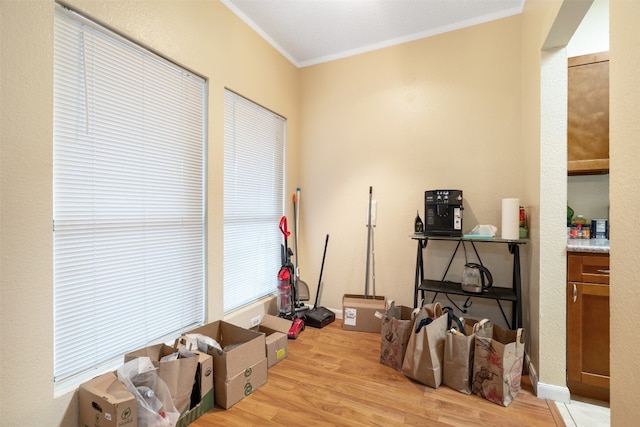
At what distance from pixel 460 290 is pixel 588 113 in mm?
1590

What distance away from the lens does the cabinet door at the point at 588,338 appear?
1818mm

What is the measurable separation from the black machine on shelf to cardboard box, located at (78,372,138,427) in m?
2.37

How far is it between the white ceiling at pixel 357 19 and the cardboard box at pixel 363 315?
2.73 m

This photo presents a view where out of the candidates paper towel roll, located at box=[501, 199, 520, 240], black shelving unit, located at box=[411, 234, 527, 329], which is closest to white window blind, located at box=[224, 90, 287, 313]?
black shelving unit, located at box=[411, 234, 527, 329]

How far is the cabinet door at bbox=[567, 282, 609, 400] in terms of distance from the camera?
1818mm

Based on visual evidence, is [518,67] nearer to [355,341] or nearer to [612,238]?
[612,238]

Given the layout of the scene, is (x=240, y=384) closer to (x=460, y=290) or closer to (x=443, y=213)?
(x=460, y=290)

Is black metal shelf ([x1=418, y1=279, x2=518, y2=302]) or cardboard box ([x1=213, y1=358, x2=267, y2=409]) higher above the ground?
black metal shelf ([x1=418, y1=279, x2=518, y2=302])

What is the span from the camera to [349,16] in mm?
2744

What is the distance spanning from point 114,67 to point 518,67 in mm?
3160

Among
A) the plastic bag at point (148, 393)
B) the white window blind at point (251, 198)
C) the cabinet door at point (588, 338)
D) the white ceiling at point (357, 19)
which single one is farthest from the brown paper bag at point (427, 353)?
the white ceiling at point (357, 19)

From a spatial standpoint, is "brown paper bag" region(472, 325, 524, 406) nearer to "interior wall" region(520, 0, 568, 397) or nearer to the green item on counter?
"interior wall" region(520, 0, 568, 397)

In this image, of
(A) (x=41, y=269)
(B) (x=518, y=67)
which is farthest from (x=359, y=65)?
(A) (x=41, y=269)

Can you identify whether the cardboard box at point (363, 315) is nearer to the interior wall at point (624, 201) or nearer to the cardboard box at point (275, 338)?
the cardboard box at point (275, 338)
